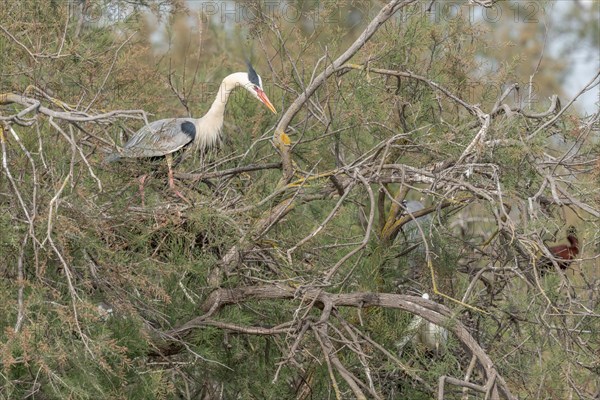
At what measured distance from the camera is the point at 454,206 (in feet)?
16.3

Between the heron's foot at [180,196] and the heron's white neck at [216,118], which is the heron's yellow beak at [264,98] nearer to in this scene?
the heron's white neck at [216,118]

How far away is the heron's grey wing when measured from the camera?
181 inches

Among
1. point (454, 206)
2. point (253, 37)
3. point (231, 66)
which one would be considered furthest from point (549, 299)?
point (231, 66)

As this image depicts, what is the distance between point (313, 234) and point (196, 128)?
1.76m

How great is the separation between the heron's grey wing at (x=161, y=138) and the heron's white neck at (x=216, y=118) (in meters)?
0.08

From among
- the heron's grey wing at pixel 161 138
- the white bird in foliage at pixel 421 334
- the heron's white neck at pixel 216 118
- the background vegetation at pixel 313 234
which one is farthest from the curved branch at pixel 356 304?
the heron's white neck at pixel 216 118

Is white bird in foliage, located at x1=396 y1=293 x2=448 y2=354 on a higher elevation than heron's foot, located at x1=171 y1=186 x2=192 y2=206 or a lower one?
lower

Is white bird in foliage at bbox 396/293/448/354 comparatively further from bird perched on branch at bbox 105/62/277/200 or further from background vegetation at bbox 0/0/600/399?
bird perched on branch at bbox 105/62/277/200

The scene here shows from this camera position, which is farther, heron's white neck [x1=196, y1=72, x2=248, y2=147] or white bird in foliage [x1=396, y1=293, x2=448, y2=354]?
heron's white neck [x1=196, y1=72, x2=248, y2=147]

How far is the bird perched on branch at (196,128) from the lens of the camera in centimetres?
498

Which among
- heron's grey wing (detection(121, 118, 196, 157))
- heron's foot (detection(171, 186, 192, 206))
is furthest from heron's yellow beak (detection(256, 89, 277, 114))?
heron's foot (detection(171, 186, 192, 206))

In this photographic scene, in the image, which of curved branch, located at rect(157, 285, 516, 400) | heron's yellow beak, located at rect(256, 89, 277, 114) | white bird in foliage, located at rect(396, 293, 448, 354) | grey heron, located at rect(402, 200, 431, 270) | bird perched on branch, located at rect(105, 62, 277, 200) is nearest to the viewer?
curved branch, located at rect(157, 285, 516, 400)

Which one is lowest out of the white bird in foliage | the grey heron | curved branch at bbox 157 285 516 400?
the white bird in foliage

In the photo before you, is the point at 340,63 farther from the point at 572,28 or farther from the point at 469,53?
the point at 572,28
